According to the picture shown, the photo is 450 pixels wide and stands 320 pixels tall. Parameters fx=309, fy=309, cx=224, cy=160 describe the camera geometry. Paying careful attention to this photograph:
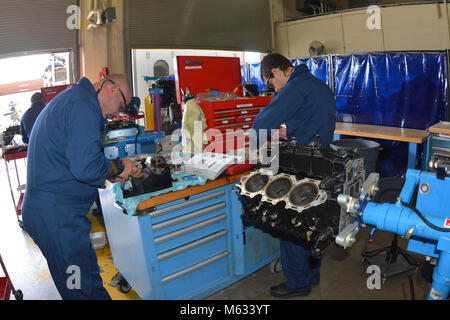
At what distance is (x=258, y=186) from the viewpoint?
157 centimetres

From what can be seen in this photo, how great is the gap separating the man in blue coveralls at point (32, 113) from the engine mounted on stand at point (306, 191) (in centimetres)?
340

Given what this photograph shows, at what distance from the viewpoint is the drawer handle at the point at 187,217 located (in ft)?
5.81

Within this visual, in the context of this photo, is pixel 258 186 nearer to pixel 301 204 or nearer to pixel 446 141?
pixel 301 204

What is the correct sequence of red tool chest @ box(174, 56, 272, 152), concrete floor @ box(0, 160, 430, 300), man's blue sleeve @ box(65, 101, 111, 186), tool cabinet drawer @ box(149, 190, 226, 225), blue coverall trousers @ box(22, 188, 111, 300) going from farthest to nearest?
red tool chest @ box(174, 56, 272, 152) → concrete floor @ box(0, 160, 430, 300) → tool cabinet drawer @ box(149, 190, 226, 225) → blue coverall trousers @ box(22, 188, 111, 300) → man's blue sleeve @ box(65, 101, 111, 186)

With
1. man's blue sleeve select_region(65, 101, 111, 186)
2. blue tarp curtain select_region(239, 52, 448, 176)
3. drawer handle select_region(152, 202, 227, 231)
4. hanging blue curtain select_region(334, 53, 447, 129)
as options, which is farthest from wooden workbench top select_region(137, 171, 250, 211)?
hanging blue curtain select_region(334, 53, 447, 129)

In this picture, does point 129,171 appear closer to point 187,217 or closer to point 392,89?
point 187,217

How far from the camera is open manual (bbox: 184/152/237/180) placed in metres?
1.90

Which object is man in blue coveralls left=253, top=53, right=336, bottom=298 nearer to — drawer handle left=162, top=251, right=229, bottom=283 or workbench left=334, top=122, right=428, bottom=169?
drawer handle left=162, top=251, right=229, bottom=283

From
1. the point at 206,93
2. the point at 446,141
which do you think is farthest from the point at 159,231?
the point at 446,141

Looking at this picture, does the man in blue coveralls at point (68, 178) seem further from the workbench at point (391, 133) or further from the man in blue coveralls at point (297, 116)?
the workbench at point (391, 133)

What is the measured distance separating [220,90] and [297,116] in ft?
3.43

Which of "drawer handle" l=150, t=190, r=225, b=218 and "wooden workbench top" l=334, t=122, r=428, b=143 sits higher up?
"wooden workbench top" l=334, t=122, r=428, b=143

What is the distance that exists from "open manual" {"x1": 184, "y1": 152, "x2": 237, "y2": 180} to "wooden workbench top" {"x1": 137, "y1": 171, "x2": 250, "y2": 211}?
0.07m

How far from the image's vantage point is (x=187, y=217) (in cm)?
187
